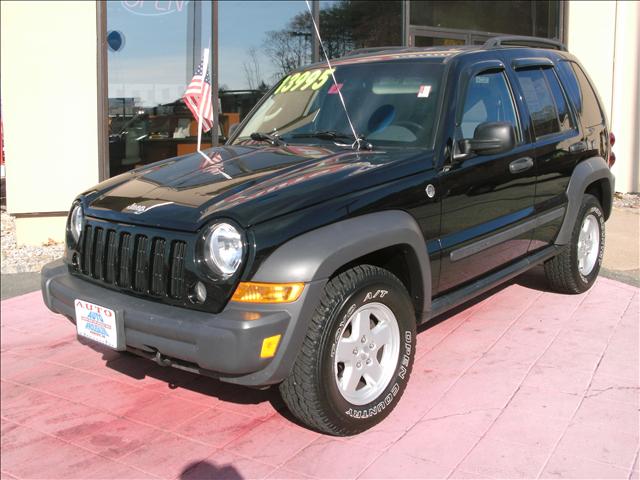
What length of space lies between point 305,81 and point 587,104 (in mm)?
2387

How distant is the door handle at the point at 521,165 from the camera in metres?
4.50

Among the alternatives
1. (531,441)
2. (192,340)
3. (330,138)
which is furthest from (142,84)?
(531,441)

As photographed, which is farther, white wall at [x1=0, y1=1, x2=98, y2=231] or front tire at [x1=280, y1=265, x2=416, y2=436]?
white wall at [x1=0, y1=1, x2=98, y2=231]

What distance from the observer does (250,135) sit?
4.86 meters

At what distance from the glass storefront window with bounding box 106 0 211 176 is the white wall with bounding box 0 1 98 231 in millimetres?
267

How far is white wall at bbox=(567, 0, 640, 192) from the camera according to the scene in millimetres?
10602

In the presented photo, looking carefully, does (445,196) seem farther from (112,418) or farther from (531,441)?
(112,418)

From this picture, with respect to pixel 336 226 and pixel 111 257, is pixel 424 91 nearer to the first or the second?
pixel 336 226

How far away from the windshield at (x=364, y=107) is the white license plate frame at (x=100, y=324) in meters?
1.67

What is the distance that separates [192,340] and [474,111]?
236 cm

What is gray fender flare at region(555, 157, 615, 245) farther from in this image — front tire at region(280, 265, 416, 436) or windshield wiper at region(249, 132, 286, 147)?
windshield wiper at region(249, 132, 286, 147)

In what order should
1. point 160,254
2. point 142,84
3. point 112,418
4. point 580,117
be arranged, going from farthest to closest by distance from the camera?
point 142,84 → point 580,117 → point 112,418 → point 160,254

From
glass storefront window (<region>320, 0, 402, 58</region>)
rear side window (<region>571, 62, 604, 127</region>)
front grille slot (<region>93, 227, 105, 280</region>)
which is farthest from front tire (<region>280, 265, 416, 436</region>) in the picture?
glass storefront window (<region>320, 0, 402, 58</region>)

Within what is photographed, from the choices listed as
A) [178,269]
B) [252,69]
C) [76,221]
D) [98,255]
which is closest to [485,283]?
[178,269]
